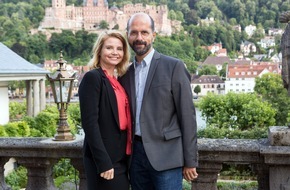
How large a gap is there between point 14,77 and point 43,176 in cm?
1528

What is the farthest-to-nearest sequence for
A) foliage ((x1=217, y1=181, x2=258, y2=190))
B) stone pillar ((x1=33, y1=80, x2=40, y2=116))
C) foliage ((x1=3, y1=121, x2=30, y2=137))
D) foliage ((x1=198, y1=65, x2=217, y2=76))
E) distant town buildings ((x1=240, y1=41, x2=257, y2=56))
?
distant town buildings ((x1=240, y1=41, x2=257, y2=56)), foliage ((x1=198, y1=65, x2=217, y2=76)), stone pillar ((x1=33, y1=80, x2=40, y2=116)), foliage ((x1=3, y1=121, x2=30, y2=137)), foliage ((x1=217, y1=181, x2=258, y2=190))

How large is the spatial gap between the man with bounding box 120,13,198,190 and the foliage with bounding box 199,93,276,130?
22571 mm

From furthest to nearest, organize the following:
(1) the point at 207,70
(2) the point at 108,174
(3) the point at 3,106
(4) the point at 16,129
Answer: (1) the point at 207,70 → (3) the point at 3,106 → (4) the point at 16,129 → (2) the point at 108,174

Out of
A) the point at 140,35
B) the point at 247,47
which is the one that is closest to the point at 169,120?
the point at 140,35

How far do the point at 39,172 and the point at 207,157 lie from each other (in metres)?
1.34

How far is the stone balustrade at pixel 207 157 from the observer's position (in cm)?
289

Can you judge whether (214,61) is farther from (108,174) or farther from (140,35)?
(108,174)

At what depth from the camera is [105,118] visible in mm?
2514

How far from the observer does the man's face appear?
2594 millimetres

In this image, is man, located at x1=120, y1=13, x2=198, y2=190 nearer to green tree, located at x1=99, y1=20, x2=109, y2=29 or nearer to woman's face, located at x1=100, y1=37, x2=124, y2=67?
woman's face, located at x1=100, y1=37, x2=124, y2=67

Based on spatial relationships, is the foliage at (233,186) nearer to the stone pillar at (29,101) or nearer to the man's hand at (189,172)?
the man's hand at (189,172)

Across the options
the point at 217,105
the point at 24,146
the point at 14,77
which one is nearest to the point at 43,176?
the point at 24,146

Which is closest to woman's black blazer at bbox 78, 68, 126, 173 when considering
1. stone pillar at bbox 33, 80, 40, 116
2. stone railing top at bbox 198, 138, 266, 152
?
stone railing top at bbox 198, 138, 266, 152

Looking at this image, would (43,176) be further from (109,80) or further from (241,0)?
(241,0)
